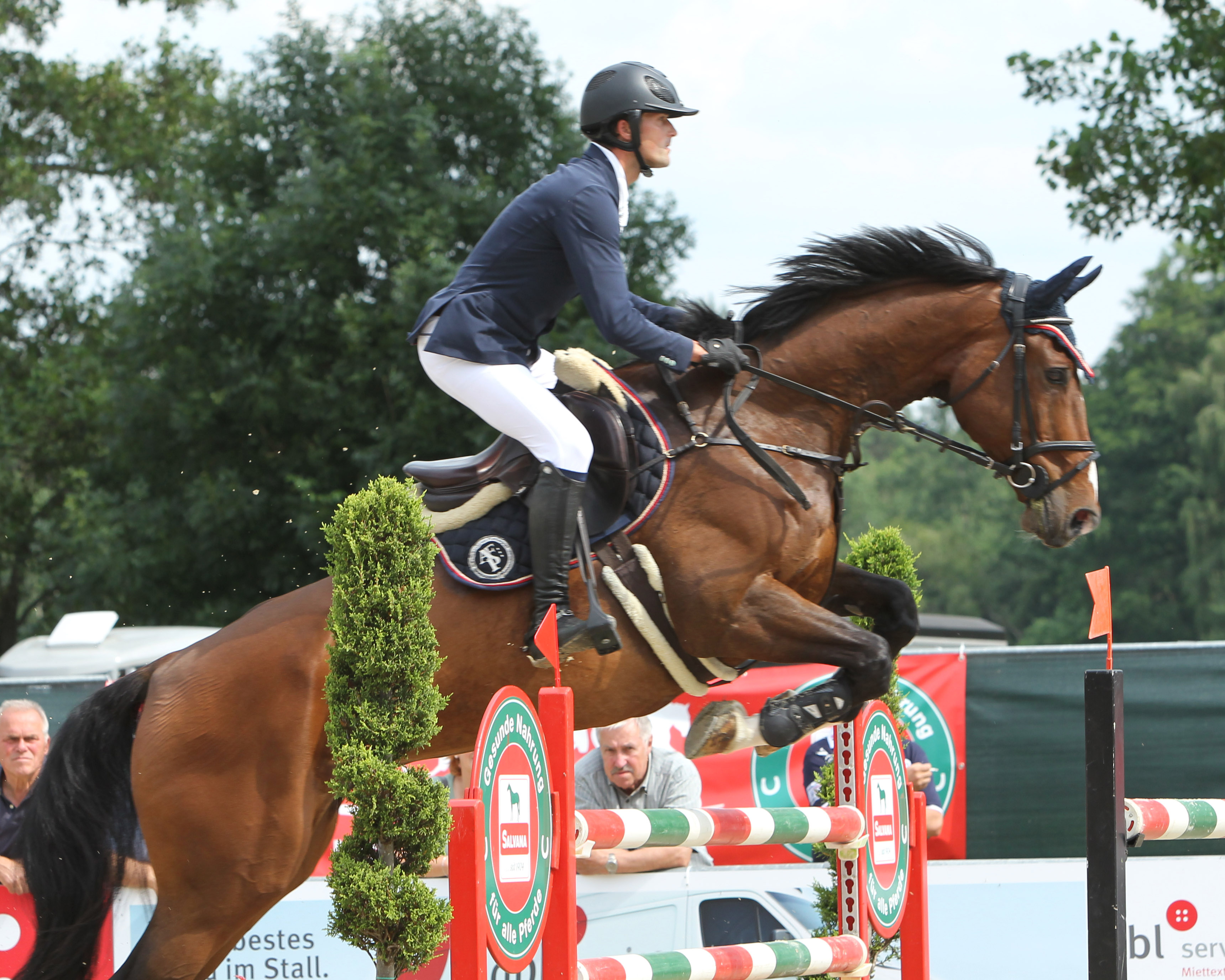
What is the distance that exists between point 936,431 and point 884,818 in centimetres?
139

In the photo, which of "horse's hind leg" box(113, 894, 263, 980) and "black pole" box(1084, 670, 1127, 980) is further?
"horse's hind leg" box(113, 894, 263, 980)

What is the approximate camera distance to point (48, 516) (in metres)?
18.5

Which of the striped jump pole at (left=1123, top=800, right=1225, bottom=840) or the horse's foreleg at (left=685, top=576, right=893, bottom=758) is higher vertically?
the horse's foreleg at (left=685, top=576, right=893, bottom=758)

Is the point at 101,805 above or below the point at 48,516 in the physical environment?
below

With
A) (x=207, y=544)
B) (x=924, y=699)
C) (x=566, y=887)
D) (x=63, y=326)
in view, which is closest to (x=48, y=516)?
(x=63, y=326)

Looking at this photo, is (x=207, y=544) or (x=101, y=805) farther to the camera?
(x=207, y=544)

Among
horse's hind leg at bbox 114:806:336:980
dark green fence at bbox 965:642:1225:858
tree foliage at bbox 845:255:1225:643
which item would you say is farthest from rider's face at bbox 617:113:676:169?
tree foliage at bbox 845:255:1225:643

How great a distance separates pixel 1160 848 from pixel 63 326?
1698cm

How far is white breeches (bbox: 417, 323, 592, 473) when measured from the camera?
147 inches

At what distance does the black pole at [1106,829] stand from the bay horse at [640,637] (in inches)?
23.5

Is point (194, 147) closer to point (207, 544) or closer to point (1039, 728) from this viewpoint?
point (207, 544)

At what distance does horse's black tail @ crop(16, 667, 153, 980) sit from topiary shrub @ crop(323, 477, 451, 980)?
1.07 metres

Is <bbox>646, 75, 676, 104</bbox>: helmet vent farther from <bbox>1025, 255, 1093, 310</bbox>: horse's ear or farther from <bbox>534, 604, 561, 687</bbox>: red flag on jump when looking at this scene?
<bbox>534, 604, 561, 687</bbox>: red flag on jump

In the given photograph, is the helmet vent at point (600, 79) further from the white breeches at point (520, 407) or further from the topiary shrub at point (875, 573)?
the topiary shrub at point (875, 573)
